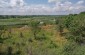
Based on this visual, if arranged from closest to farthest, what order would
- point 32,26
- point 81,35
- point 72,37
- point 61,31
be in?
point 72,37 → point 81,35 → point 32,26 → point 61,31

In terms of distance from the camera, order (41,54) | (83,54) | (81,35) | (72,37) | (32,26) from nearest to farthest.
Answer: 1. (83,54)
2. (41,54)
3. (72,37)
4. (81,35)
5. (32,26)

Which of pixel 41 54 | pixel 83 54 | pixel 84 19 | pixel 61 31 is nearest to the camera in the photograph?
pixel 83 54

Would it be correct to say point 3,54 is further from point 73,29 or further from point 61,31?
point 61,31

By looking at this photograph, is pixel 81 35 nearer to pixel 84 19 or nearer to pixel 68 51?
pixel 84 19

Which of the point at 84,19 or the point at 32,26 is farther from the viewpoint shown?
the point at 32,26

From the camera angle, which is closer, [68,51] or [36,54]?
[68,51]

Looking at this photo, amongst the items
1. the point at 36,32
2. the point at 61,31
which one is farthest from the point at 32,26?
the point at 61,31

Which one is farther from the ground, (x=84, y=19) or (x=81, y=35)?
(x=84, y=19)

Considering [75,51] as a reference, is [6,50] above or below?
below

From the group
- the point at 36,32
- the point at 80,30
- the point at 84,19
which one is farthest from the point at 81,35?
the point at 36,32
